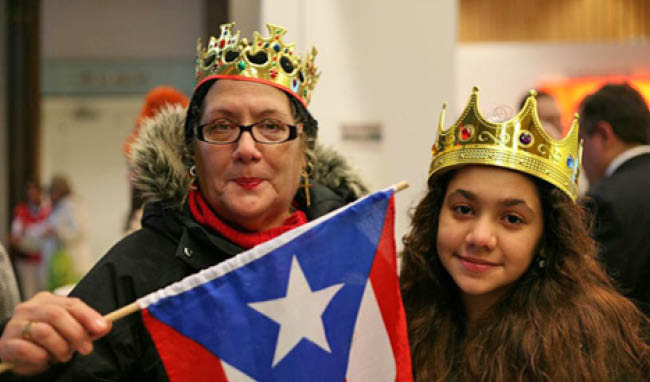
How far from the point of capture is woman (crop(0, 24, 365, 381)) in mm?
1612

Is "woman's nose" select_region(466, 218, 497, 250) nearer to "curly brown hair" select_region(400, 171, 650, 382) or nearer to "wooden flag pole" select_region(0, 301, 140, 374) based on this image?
"curly brown hair" select_region(400, 171, 650, 382)

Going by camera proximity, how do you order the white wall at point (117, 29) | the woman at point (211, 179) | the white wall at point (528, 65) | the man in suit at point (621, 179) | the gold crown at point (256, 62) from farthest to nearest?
the white wall at point (117, 29) → the white wall at point (528, 65) → the man in suit at point (621, 179) → the gold crown at point (256, 62) → the woman at point (211, 179)

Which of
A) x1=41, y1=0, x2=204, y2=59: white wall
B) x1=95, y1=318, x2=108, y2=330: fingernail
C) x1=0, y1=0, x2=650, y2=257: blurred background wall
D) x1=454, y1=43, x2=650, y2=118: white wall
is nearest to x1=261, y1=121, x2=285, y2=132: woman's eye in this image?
x1=0, y1=0, x2=650, y2=257: blurred background wall

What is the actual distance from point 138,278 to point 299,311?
39 centimetres

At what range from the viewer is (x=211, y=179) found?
70.8 inches

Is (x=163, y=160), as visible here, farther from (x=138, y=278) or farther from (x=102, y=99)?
(x=102, y=99)

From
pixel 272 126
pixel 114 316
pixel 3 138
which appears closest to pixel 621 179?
pixel 272 126

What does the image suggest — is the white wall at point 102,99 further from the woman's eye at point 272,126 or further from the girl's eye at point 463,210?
the girl's eye at point 463,210

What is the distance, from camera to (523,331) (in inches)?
68.2

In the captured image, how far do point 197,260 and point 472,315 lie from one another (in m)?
0.72

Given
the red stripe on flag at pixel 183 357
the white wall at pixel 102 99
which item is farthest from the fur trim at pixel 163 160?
the white wall at pixel 102 99

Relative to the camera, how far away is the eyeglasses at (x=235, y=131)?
5.82ft

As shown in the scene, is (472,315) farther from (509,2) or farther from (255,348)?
(509,2)

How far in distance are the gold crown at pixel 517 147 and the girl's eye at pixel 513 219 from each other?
111mm
